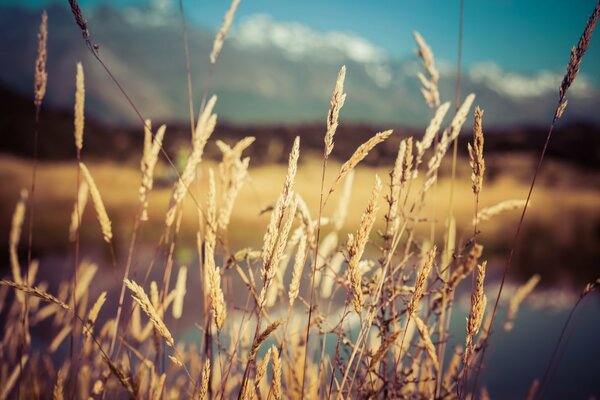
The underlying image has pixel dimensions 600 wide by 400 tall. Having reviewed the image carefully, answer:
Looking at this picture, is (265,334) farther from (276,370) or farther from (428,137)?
(428,137)

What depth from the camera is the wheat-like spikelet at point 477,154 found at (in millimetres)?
798

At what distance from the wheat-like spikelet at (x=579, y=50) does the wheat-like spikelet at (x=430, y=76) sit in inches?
16.1

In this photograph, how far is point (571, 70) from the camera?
2.66 feet

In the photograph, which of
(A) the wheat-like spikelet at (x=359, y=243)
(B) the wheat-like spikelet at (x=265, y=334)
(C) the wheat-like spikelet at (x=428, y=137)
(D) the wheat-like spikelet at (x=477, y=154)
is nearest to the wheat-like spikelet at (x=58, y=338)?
(B) the wheat-like spikelet at (x=265, y=334)

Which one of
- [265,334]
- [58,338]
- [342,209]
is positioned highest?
[342,209]

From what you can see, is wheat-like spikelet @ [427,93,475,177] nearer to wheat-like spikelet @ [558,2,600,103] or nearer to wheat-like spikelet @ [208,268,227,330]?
wheat-like spikelet @ [558,2,600,103]

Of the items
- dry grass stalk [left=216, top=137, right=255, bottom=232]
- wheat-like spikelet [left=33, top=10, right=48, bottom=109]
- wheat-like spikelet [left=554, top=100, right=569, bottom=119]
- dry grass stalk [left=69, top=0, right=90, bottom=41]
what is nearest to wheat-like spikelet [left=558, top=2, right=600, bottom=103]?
wheat-like spikelet [left=554, top=100, right=569, bottom=119]

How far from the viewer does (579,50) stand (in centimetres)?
81

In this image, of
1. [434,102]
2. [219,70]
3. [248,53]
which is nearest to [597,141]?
[434,102]

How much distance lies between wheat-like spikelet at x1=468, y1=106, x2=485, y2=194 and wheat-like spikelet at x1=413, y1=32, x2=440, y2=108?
0.43 m

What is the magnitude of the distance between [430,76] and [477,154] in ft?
1.77

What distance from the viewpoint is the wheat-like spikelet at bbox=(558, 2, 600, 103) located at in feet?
2.60

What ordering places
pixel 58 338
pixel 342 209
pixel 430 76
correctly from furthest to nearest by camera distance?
pixel 58 338 < pixel 342 209 < pixel 430 76

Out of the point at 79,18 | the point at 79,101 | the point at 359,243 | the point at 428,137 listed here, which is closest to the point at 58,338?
the point at 79,101
